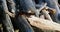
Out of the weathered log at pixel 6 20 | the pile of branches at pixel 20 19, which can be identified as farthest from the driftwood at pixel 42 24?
the weathered log at pixel 6 20

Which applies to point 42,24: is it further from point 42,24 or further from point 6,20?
point 6,20

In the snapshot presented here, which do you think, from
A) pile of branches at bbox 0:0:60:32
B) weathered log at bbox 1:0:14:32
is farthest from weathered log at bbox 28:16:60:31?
weathered log at bbox 1:0:14:32

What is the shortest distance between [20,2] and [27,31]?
20 centimetres

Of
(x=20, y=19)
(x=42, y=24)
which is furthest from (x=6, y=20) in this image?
(x=42, y=24)

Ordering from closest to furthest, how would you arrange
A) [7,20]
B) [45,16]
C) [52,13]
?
[7,20] < [45,16] < [52,13]

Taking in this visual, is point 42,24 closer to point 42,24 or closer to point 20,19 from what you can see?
point 42,24

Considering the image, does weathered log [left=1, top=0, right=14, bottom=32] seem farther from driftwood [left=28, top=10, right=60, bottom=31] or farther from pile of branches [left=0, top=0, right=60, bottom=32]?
driftwood [left=28, top=10, right=60, bottom=31]

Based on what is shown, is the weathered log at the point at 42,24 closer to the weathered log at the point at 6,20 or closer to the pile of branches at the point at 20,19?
the pile of branches at the point at 20,19

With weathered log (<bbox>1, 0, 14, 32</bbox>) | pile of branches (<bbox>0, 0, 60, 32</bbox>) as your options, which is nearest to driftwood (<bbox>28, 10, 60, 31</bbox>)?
pile of branches (<bbox>0, 0, 60, 32</bbox>)

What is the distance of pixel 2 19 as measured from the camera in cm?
125

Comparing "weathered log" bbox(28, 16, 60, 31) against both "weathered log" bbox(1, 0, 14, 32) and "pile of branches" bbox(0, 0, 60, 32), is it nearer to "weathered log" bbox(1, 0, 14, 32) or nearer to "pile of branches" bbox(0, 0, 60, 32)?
"pile of branches" bbox(0, 0, 60, 32)

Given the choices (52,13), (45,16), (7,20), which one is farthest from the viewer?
(52,13)

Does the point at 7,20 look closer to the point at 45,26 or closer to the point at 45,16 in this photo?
the point at 45,26

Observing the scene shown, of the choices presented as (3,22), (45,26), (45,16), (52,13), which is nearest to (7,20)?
(3,22)
